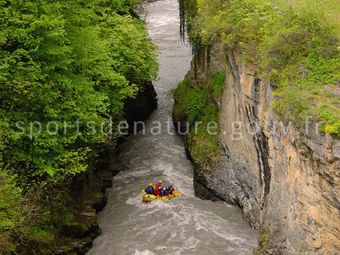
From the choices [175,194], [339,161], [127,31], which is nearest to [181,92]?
[127,31]

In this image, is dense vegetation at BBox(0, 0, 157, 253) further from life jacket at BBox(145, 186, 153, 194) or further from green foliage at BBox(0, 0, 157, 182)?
life jacket at BBox(145, 186, 153, 194)

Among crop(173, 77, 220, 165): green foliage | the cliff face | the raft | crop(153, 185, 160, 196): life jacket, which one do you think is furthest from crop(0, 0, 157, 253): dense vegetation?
crop(173, 77, 220, 165): green foliage

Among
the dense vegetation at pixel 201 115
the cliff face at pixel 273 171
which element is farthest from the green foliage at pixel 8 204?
the dense vegetation at pixel 201 115

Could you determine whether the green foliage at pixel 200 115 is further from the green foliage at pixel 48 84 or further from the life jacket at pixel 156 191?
the green foliage at pixel 48 84

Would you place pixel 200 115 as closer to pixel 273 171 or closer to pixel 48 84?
pixel 273 171

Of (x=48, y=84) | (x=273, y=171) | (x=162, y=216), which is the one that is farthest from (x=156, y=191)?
(x=48, y=84)

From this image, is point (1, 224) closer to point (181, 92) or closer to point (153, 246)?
point (153, 246)
